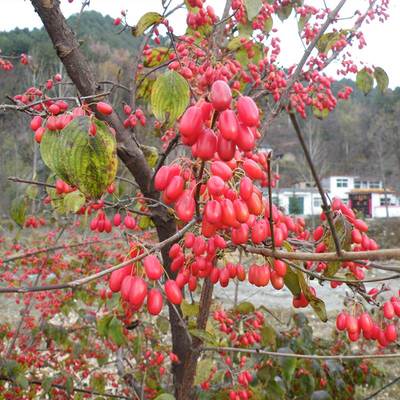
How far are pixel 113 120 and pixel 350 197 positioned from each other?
38.4 metres

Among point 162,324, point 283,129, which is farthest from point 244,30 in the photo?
point 283,129

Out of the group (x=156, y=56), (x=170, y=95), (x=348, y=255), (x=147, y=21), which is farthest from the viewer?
(x=156, y=56)

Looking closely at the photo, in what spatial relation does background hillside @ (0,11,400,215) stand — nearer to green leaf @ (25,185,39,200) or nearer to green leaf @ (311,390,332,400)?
green leaf @ (25,185,39,200)

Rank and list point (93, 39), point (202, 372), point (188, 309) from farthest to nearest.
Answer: point (93, 39) < point (202, 372) < point (188, 309)

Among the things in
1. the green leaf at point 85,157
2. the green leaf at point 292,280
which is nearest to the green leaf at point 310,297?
the green leaf at point 292,280

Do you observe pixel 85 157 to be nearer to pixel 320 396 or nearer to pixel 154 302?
pixel 154 302

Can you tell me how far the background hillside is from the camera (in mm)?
20547

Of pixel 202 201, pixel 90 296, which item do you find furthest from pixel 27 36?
pixel 202 201

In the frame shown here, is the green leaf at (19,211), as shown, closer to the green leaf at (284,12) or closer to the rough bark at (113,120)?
the rough bark at (113,120)

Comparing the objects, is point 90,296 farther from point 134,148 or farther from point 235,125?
point 235,125

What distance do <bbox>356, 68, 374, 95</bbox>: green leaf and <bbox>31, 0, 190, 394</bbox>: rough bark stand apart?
2148 millimetres

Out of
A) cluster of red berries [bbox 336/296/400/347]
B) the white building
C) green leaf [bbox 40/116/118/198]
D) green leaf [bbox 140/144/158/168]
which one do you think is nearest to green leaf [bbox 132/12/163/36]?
green leaf [bbox 140/144/158/168]

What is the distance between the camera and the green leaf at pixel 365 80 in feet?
10.1

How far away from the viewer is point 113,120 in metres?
1.50
